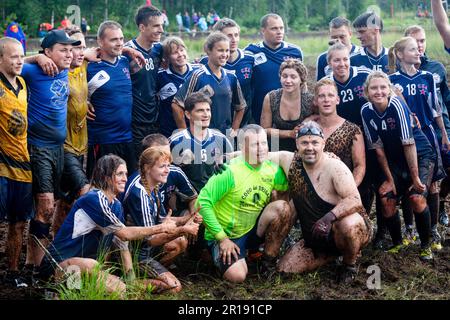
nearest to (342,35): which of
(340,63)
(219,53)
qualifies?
(340,63)

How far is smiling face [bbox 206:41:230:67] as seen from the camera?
26.5ft

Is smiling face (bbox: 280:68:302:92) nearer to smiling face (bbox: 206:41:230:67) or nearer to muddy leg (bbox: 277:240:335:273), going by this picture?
smiling face (bbox: 206:41:230:67)

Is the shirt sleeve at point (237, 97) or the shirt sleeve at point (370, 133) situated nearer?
the shirt sleeve at point (370, 133)

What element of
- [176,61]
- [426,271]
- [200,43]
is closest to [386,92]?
[426,271]

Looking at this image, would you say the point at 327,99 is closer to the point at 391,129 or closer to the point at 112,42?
the point at 391,129

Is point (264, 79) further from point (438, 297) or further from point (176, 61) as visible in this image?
point (438, 297)

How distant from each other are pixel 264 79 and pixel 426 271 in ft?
10.1

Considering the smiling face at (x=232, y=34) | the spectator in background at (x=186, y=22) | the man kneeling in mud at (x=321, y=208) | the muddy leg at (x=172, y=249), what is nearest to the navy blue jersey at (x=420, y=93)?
the man kneeling in mud at (x=321, y=208)

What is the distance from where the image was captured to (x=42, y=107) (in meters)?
7.04

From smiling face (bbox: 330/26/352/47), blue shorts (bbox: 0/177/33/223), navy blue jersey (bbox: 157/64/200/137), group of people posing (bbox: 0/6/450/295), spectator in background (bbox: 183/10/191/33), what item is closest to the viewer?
group of people posing (bbox: 0/6/450/295)

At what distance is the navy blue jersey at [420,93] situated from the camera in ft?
25.3

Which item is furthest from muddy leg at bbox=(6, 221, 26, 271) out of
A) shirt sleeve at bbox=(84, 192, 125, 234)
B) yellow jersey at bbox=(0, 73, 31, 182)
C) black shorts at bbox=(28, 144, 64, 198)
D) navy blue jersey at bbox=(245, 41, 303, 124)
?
navy blue jersey at bbox=(245, 41, 303, 124)

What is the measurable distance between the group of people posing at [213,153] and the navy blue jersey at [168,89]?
19mm

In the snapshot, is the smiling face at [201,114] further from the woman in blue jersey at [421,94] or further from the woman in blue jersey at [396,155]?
the woman in blue jersey at [421,94]
